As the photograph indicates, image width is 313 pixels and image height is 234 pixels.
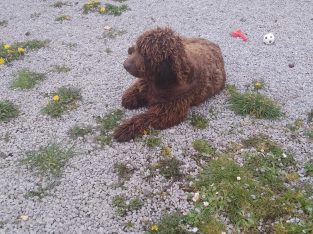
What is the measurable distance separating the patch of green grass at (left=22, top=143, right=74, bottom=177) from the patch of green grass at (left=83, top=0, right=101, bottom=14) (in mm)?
4802

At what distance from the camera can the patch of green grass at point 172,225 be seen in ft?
12.9

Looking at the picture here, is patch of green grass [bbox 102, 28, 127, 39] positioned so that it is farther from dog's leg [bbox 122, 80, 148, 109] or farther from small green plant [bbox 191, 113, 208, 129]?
small green plant [bbox 191, 113, 208, 129]

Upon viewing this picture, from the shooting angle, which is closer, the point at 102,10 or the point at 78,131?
the point at 78,131

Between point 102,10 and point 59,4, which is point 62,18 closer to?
point 59,4

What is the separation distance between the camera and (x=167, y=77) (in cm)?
479

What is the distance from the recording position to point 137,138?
16.8 ft

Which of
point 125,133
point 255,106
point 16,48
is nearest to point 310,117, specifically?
point 255,106

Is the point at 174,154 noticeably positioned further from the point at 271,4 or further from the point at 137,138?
the point at 271,4

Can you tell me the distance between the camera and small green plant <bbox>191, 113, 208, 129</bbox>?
5.41m

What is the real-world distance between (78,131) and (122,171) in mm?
1059

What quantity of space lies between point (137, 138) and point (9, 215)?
1.94 metres

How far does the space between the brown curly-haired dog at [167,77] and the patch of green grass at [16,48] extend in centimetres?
273

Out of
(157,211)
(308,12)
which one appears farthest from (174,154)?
(308,12)

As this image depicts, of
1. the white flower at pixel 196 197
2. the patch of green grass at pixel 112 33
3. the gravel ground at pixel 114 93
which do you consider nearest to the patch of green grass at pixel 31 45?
the gravel ground at pixel 114 93
